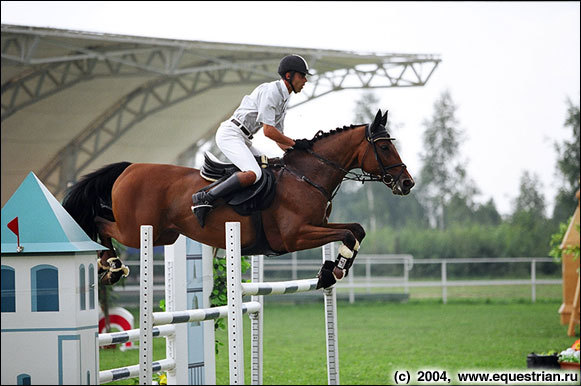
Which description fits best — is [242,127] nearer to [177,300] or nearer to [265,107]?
[265,107]

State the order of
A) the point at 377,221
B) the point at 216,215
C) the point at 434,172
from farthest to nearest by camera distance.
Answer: the point at 377,221 < the point at 434,172 < the point at 216,215

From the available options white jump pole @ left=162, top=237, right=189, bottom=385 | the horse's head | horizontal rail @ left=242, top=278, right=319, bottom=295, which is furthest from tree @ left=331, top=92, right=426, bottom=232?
the horse's head

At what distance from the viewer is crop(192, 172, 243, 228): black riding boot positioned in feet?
12.8

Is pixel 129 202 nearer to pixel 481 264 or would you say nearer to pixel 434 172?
pixel 481 264

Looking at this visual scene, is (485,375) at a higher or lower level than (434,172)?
lower

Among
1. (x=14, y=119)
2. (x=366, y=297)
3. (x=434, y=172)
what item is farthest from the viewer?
(x=434, y=172)

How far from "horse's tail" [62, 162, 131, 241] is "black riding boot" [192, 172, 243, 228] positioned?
507mm

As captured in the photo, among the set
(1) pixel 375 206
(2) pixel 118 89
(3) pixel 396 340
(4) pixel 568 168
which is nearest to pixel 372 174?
(3) pixel 396 340

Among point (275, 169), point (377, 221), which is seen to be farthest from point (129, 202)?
point (377, 221)

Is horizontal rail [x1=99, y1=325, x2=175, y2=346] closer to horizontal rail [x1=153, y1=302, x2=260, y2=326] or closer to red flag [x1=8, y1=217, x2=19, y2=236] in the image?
horizontal rail [x1=153, y1=302, x2=260, y2=326]

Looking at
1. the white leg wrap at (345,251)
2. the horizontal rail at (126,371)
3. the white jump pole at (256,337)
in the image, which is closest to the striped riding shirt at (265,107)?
the white leg wrap at (345,251)

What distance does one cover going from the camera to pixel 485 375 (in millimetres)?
7508

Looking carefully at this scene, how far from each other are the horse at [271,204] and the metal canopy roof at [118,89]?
699cm

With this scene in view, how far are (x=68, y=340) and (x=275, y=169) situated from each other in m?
1.30
